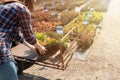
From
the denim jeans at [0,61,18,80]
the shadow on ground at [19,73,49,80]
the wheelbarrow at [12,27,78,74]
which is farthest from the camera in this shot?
the shadow on ground at [19,73,49,80]

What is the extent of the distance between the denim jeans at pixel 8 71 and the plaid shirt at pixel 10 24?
0.16 feet

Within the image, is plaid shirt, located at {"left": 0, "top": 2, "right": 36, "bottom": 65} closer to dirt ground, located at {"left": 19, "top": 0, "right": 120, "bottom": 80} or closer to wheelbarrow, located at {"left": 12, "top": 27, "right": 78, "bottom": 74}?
wheelbarrow, located at {"left": 12, "top": 27, "right": 78, "bottom": 74}

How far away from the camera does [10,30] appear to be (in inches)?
110

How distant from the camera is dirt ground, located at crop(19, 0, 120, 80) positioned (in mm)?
5410

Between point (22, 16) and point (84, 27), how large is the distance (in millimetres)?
5415

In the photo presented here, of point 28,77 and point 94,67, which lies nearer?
point 28,77

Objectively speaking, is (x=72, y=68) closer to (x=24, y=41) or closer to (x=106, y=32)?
(x=24, y=41)

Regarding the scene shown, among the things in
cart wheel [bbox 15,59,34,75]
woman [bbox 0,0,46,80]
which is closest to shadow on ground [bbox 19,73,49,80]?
cart wheel [bbox 15,59,34,75]

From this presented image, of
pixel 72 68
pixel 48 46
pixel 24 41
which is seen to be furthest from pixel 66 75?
pixel 24 41

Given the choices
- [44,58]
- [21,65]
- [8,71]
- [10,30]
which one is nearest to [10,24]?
[10,30]

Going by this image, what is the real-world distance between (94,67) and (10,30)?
3.50 metres

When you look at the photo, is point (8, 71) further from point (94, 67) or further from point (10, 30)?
point (94, 67)

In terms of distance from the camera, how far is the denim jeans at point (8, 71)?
267cm

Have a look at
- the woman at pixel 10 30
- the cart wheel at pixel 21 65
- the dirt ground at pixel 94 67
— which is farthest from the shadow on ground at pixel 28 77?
the woman at pixel 10 30
